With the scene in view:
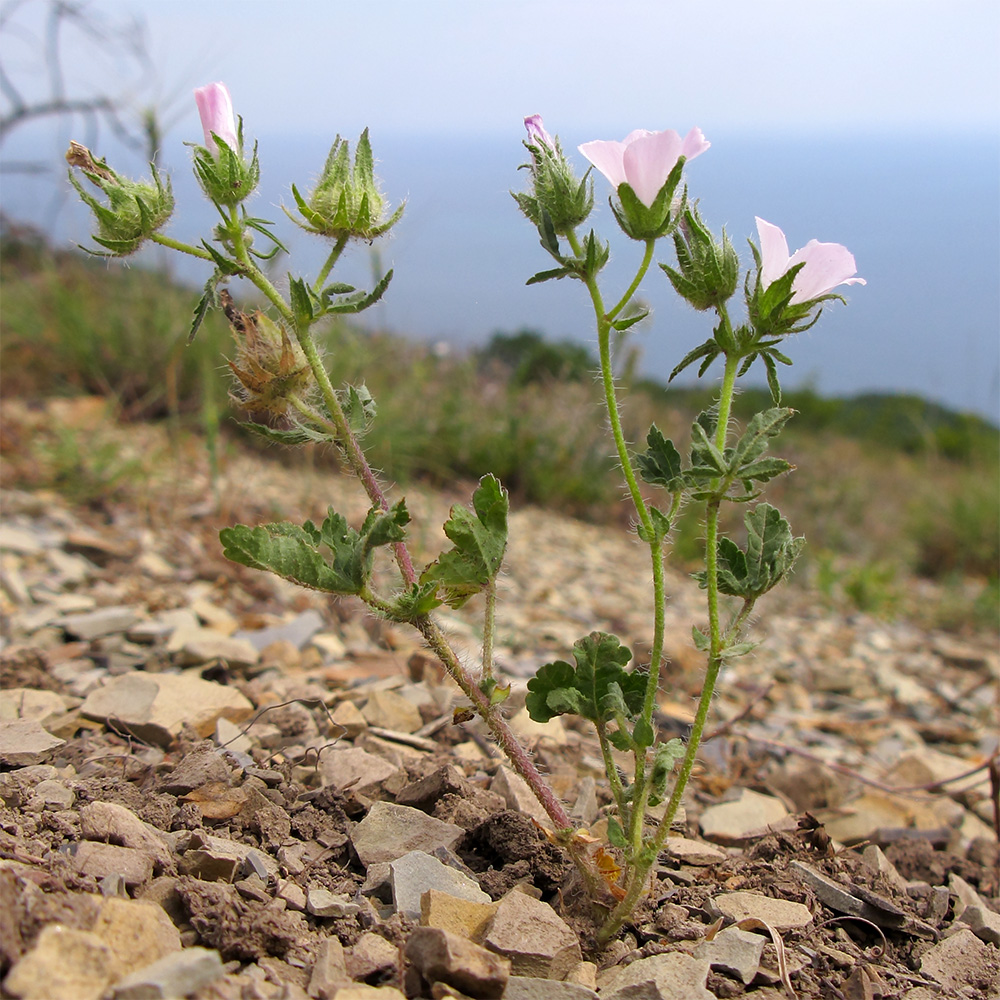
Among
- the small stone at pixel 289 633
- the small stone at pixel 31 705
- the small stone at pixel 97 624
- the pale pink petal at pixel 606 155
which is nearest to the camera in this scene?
the pale pink petal at pixel 606 155

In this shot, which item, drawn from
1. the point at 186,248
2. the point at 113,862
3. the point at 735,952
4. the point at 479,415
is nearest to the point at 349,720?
the point at 113,862

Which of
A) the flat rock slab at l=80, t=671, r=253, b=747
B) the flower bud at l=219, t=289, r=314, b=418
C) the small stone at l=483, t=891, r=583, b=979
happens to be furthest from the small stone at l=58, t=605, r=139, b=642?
the small stone at l=483, t=891, r=583, b=979

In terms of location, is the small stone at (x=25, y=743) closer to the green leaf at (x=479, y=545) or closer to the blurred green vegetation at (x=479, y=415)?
the green leaf at (x=479, y=545)

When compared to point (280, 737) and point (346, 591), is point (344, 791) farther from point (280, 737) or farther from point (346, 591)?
point (346, 591)

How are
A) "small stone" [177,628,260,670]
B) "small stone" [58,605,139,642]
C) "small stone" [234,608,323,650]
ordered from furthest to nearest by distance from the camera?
"small stone" [234,608,323,650] → "small stone" [58,605,139,642] → "small stone" [177,628,260,670]

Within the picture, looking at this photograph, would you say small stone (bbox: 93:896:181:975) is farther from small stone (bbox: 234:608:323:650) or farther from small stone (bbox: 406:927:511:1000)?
small stone (bbox: 234:608:323:650)

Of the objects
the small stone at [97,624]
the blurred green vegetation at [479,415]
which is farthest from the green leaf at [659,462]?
the blurred green vegetation at [479,415]
